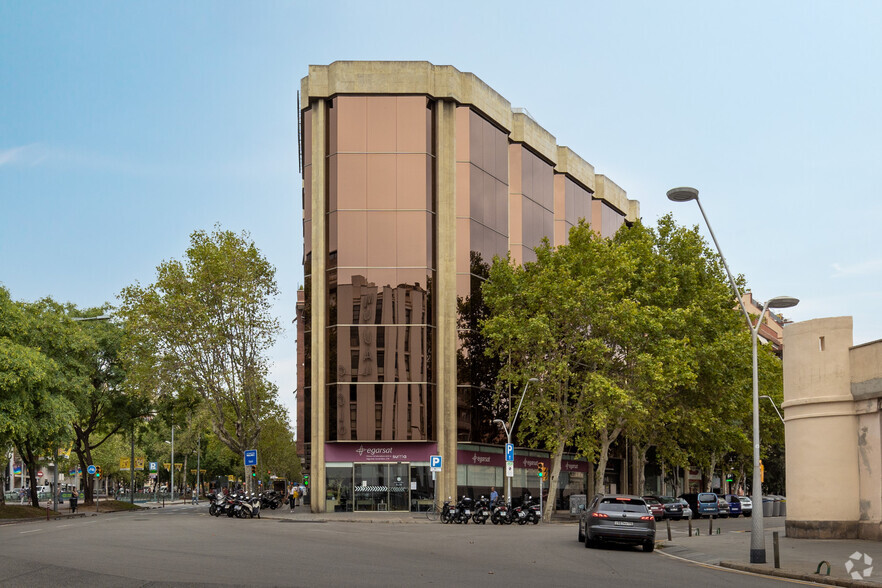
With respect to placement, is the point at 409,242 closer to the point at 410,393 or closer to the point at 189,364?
the point at 410,393

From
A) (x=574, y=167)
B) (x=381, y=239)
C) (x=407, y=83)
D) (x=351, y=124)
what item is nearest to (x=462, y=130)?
(x=407, y=83)

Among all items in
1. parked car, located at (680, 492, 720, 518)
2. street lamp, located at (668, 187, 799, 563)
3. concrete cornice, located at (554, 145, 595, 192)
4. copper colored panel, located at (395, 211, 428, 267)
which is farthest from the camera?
concrete cornice, located at (554, 145, 595, 192)

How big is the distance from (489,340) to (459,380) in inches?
109

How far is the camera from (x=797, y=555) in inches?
883

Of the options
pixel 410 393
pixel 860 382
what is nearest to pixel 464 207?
pixel 410 393

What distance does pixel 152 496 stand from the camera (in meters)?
95.4

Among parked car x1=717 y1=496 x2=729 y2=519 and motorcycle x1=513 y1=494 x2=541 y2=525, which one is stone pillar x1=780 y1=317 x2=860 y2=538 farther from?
parked car x1=717 y1=496 x2=729 y2=519

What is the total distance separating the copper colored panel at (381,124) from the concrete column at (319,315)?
269 cm

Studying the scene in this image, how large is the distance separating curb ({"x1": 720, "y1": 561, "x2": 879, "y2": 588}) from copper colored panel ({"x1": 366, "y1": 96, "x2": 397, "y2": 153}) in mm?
35684

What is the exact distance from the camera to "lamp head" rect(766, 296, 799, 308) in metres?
23.2

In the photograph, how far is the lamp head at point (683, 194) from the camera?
71.7 feet

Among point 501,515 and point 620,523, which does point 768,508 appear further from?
point 620,523

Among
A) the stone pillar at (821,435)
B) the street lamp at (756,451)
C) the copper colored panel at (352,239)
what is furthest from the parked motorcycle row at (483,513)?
the street lamp at (756,451)

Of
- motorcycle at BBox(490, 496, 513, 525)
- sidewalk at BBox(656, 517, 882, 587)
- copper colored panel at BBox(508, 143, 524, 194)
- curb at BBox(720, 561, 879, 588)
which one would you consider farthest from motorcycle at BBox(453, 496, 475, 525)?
copper colored panel at BBox(508, 143, 524, 194)
